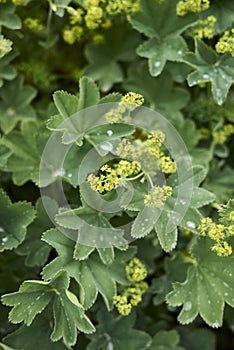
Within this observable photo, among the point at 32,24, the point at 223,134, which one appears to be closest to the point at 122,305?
the point at 223,134

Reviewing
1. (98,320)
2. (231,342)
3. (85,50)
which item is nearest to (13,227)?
(98,320)

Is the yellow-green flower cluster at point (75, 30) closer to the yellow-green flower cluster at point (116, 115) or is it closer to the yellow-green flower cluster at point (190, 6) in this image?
the yellow-green flower cluster at point (190, 6)

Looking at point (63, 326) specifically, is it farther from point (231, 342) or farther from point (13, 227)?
point (231, 342)

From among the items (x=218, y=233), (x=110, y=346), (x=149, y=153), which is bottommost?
(x=110, y=346)

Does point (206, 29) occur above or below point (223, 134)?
above

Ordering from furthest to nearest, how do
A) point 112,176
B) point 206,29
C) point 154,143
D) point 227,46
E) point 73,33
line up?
point 73,33
point 206,29
point 227,46
point 154,143
point 112,176

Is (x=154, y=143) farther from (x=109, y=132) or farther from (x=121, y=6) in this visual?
(x=121, y=6)
